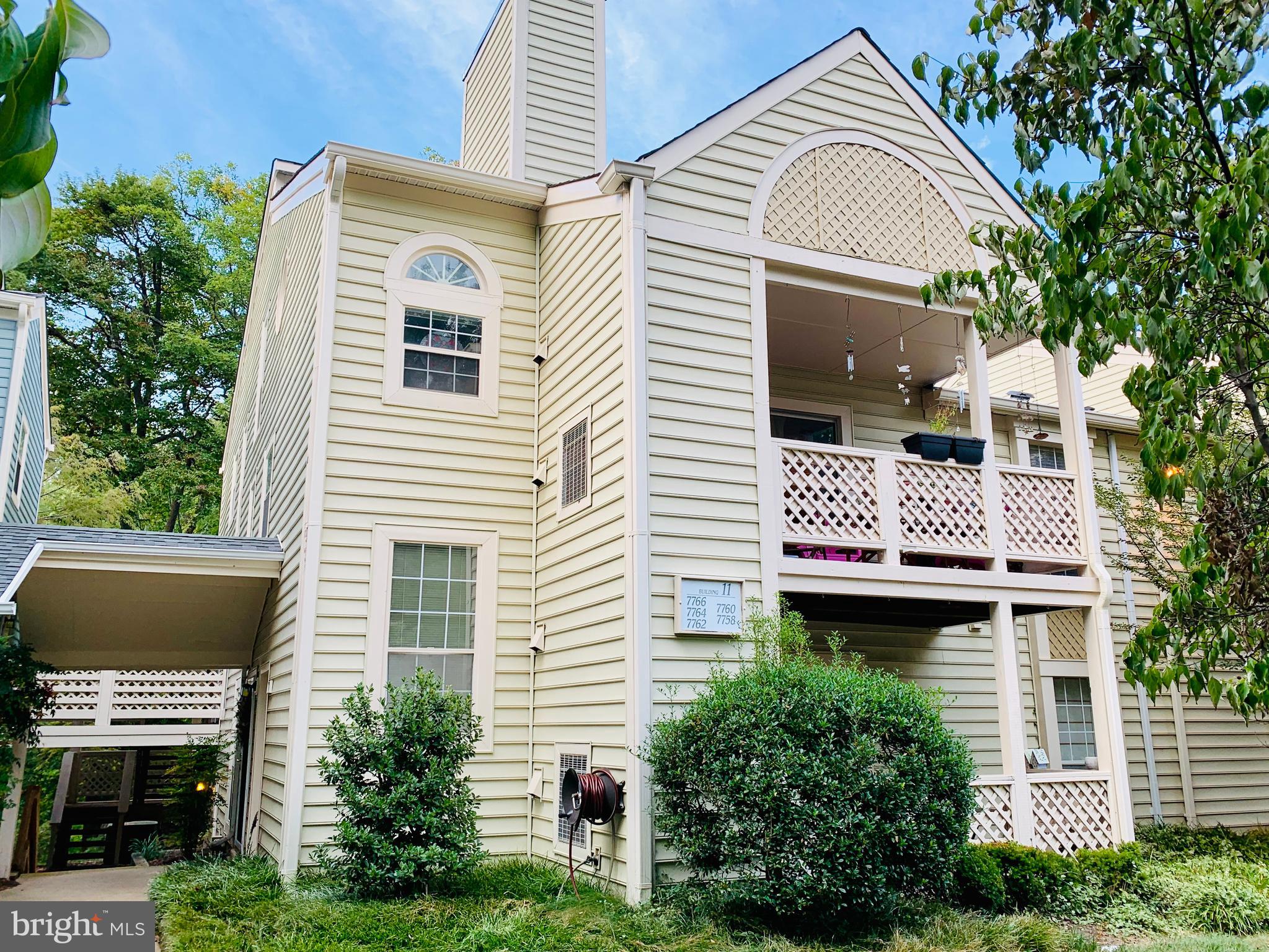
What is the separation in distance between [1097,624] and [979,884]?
292 cm

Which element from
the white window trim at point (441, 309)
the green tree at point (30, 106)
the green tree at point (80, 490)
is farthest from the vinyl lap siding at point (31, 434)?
the green tree at point (30, 106)

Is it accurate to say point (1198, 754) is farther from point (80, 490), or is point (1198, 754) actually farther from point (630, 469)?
point (80, 490)

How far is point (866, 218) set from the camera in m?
9.34

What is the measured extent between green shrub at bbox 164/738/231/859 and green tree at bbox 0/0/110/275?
48.3 feet

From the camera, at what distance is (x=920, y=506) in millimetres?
8852

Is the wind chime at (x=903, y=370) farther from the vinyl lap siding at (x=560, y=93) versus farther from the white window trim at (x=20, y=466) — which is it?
the white window trim at (x=20, y=466)

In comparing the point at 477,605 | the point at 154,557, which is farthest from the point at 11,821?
the point at 477,605

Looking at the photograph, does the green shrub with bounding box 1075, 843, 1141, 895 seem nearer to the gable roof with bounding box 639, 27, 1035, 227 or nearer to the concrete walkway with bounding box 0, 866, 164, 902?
the gable roof with bounding box 639, 27, 1035, 227

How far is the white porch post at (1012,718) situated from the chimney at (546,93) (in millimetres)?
6679

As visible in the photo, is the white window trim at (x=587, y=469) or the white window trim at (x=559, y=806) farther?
the white window trim at (x=587, y=469)

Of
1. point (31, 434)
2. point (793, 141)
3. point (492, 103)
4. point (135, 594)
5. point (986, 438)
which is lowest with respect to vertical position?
point (135, 594)

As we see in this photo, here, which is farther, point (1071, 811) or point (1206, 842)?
point (1206, 842)

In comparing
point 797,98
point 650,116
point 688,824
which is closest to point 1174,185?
point 688,824

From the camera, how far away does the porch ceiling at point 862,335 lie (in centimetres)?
968
